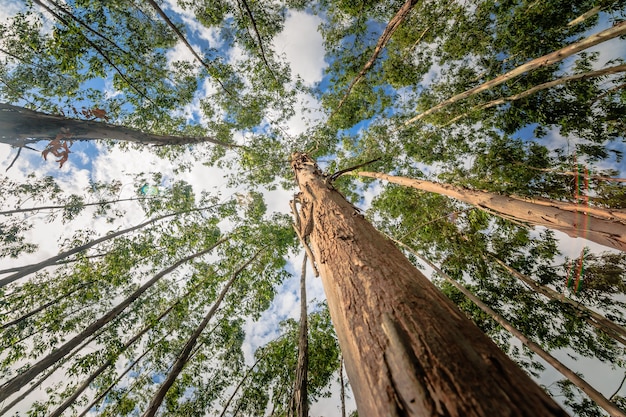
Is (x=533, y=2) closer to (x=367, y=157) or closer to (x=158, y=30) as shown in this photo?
(x=367, y=157)

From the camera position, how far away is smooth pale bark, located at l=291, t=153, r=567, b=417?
67 cm

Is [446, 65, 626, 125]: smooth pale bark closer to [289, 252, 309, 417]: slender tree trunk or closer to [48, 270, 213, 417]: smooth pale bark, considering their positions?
[289, 252, 309, 417]: slender tree trunk

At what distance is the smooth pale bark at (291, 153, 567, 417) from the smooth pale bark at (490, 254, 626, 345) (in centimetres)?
621

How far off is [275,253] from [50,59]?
9.16 m

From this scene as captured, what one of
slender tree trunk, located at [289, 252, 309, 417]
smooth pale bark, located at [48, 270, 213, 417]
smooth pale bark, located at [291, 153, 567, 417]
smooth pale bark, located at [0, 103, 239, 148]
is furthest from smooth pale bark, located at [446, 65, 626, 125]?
smooth pale bark, located at [48, 270, 213, 417]

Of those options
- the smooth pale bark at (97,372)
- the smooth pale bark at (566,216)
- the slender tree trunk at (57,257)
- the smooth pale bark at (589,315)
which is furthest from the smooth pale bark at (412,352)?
the slender tree trunk at (57,257)

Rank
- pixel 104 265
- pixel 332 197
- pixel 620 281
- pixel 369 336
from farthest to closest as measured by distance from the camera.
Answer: pixel 104 265 → pixel 620 281 → pixel 332 197 → pixel 369 336

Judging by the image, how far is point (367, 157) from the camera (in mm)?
8336

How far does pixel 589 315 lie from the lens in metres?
5.05

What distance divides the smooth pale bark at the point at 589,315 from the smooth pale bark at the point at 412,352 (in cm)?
621

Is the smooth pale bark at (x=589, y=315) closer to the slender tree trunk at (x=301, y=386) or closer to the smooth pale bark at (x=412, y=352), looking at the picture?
the slender tree trunk at (x=301, y=386)

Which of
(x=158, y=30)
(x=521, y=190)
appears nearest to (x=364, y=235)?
(x=521, y=190)

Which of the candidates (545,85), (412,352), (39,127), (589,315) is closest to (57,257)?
(39,127)

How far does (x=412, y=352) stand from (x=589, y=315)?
720cm
